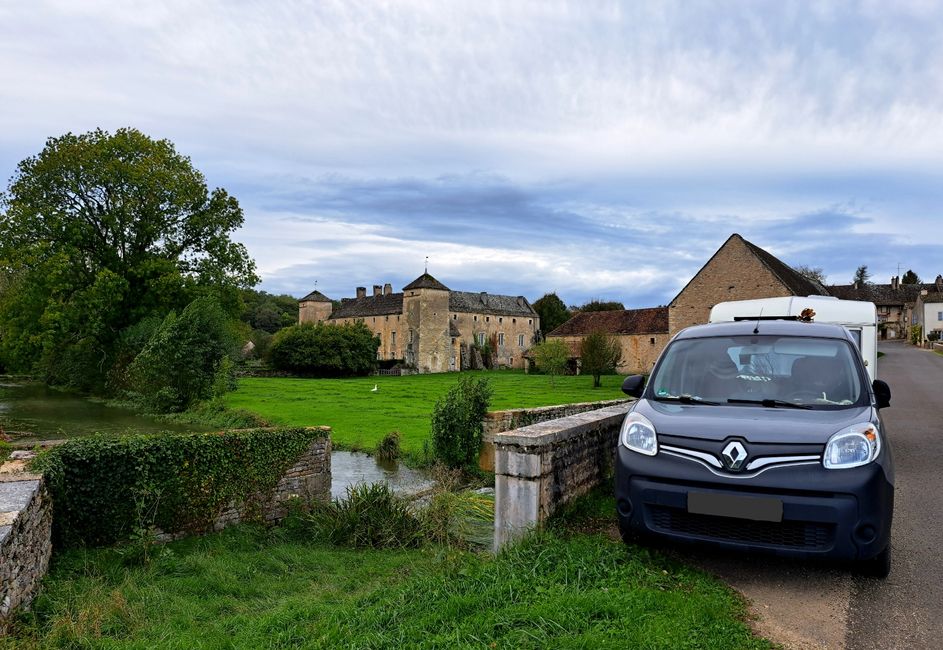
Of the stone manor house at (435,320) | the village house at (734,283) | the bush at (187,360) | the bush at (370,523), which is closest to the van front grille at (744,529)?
the bush at (370,523)

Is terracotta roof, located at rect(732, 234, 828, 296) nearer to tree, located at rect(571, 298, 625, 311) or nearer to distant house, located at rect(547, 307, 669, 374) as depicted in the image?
distant house, located at rect(547, 307, 669, 374)

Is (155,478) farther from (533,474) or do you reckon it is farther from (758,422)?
(758,422)

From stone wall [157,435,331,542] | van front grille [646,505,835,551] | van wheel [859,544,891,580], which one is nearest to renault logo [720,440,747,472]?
van front grille [646,505,835,551]

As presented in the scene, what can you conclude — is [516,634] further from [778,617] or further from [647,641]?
[778,617]

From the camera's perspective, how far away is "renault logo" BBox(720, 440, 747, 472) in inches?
175

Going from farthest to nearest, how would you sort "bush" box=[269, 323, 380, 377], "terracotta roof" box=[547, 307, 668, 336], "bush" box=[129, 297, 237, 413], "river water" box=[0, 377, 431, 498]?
1. "bush" box=[269, 323, 380, 377]
2. "terracotta roof" box=[547, 307, 668, 336]
3. "bush" box=[129, 297, 237, 413]
4. "river water" box=[0, 377, 431, 498]

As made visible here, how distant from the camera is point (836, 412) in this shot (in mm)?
4871

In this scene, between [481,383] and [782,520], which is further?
[481,383]

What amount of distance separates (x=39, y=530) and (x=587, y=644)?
6825 millimetres

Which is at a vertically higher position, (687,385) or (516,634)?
(687,385)

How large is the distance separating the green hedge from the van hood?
781 cm

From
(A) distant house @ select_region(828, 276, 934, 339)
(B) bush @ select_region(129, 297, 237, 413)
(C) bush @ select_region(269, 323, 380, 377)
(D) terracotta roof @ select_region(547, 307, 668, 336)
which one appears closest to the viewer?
(B) bush @ select_region(129, 297, 237, 413)

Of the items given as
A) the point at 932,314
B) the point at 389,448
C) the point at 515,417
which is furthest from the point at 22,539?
the point at 932,314

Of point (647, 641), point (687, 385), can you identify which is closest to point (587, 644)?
point (647, 641)
